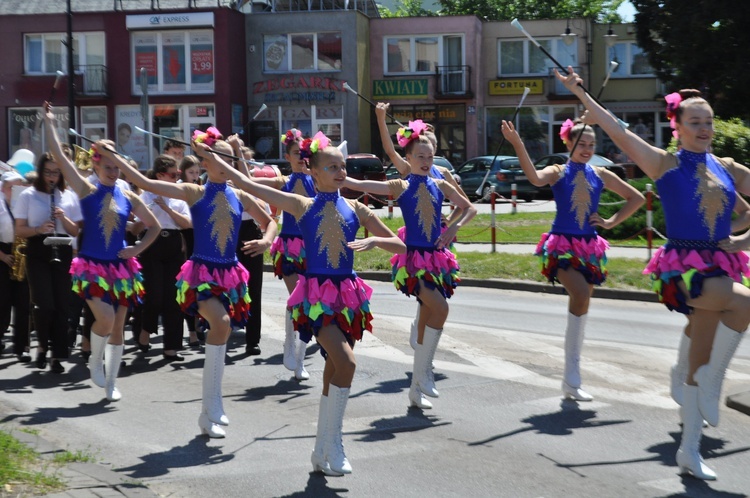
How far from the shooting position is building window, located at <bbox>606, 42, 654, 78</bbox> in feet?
158

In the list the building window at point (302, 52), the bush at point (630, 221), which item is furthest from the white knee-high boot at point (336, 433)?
the building window at point (302, 52)

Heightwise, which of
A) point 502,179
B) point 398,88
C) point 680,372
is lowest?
point 680,372

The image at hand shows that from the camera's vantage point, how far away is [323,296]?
671 cm

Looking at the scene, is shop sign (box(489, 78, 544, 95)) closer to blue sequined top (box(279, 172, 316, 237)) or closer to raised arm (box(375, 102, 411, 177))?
blue sequined top (box(279, 172, 316, 237))

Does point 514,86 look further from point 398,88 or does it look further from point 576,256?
point 576,256

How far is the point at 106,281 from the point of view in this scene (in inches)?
353

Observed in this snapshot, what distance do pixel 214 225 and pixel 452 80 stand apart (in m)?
39.9

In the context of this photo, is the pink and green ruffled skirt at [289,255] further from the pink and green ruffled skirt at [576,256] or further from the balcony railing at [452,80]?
the balcony railing at [452,80]

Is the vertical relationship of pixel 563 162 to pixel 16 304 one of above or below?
above

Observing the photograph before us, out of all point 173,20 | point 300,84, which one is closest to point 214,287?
point 300,84

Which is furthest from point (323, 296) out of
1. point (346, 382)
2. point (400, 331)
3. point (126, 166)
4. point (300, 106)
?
point (300, 106)

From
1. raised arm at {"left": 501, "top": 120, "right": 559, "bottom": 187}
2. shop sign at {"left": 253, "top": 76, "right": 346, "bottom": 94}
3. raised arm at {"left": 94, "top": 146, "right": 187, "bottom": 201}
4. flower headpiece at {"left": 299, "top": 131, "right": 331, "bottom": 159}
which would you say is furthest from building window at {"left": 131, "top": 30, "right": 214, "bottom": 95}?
flower headpiece at {"left": 299, "top": 131, "right": 331, "bottom": 159}

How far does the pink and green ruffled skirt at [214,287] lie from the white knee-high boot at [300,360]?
158 centimetres

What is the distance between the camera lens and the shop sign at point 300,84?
148ft
